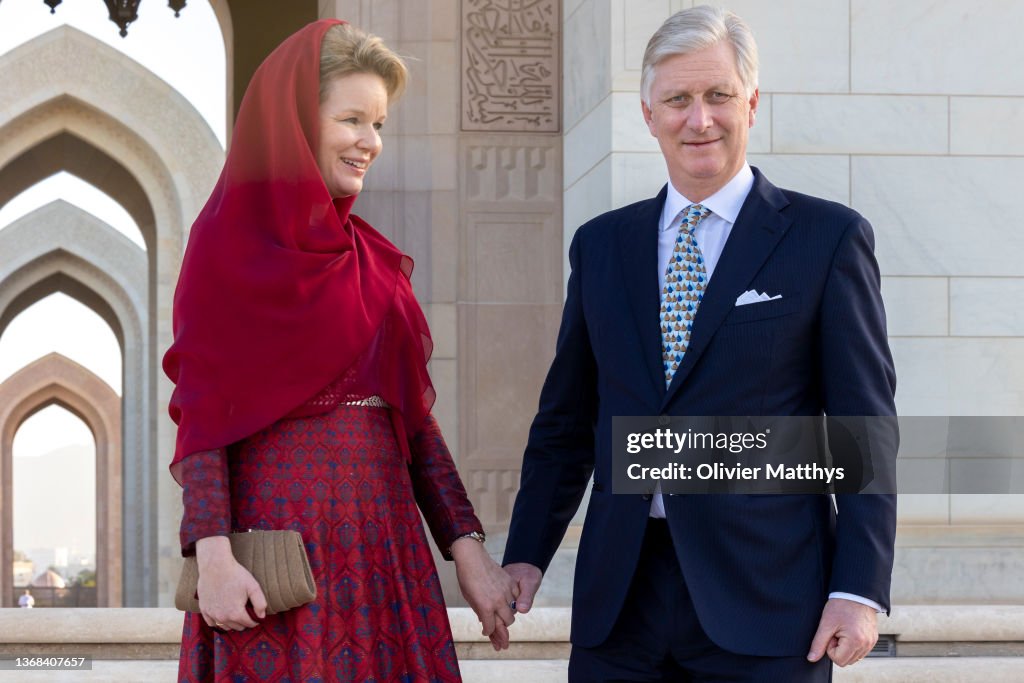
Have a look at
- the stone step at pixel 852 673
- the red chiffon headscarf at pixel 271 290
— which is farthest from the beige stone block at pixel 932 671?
the red chiffon headscarf at pixel 271 290

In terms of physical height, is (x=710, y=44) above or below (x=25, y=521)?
above

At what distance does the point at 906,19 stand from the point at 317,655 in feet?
10.5

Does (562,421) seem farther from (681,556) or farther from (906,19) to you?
(906,19)

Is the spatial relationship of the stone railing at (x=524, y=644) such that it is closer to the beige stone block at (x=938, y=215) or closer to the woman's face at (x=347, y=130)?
the beige stone block at (x=938, y=215)

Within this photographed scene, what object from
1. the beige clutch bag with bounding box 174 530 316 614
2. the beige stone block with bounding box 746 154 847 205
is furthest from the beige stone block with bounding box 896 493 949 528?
the beige clutch bag with bounding box 174 530 316 614

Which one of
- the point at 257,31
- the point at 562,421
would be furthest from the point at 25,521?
the point at 562,421

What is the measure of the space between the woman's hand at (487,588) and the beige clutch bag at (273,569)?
1.07 ft

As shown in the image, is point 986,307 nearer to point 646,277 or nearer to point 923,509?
point 923,509

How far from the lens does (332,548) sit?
6.72ft

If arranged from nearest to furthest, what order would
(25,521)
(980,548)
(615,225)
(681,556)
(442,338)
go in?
(681,556)
(615,225)
(980,548)
(442,338)
(25,521)

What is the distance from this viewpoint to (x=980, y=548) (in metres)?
4.23

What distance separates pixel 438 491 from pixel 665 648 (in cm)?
50

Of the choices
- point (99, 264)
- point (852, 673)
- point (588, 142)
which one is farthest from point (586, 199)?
point (99, 264)

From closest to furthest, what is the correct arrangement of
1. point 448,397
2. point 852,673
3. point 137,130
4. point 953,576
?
point 852,673
point 953,576
point 448,397
point 137,130
